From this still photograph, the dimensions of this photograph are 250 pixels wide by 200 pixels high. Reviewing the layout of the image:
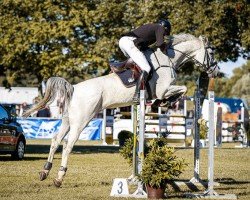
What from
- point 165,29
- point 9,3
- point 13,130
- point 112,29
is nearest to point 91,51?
point 112,29

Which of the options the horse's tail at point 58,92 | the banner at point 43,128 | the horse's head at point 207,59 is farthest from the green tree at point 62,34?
the horse's tail at point 58,92

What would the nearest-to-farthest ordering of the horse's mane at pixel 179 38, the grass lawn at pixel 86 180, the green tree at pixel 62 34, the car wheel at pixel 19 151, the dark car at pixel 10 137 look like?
the grass lawn at pixel 86 180
the horse's mane at pixel 179 38
the dark car at pixel 10 137
the car wheel at pixel 19 151
the green tree at pixel 62 34

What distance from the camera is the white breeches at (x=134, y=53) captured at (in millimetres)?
12531

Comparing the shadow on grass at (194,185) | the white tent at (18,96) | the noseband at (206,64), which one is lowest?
the shadow on grass at (194,185)

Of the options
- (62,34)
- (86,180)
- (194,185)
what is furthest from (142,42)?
(62,34)

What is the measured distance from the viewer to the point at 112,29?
155 ft

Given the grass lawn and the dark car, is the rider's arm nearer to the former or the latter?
the grass lawn

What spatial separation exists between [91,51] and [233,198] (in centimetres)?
3647

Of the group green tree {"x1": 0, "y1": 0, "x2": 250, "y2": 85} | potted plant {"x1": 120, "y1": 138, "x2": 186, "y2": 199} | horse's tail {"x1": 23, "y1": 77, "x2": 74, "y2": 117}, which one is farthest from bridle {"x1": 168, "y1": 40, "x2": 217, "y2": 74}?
green tree {"x1": 0, "y1": 0, "x2": 250, "y2": 85}

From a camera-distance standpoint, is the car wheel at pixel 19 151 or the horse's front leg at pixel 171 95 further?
the car wheel at pixel 19 151

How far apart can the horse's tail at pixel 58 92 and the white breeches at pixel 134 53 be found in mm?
1215

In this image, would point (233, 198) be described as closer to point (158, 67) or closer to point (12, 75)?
point (158, 67)

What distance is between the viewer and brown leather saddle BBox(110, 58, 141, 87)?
1260cm

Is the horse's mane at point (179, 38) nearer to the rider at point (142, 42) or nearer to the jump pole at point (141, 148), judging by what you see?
the rider at point (142, 42)
